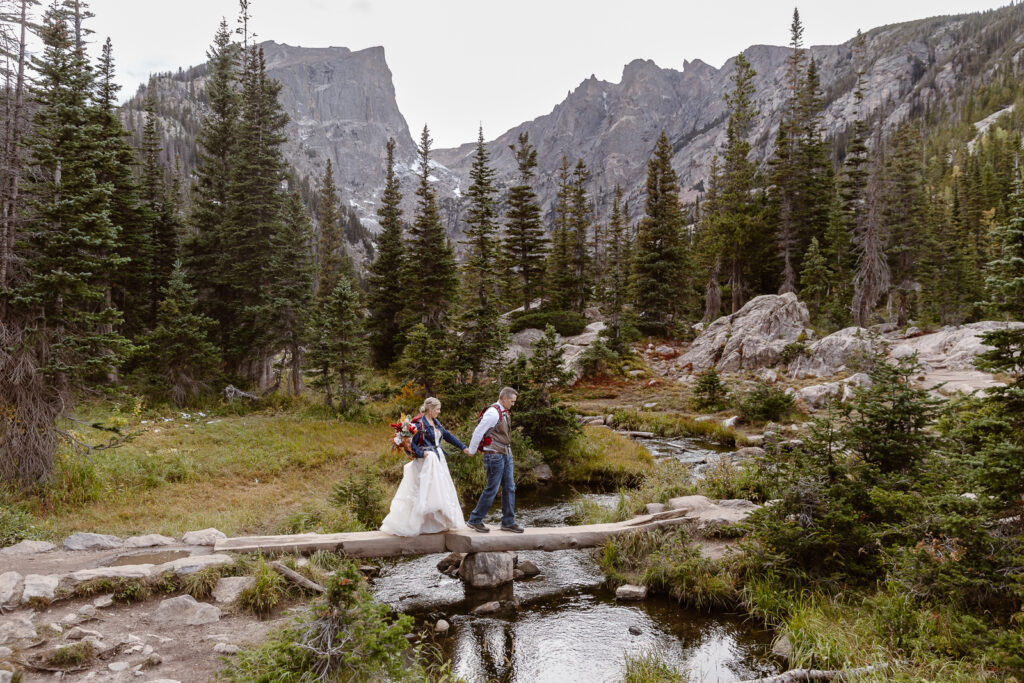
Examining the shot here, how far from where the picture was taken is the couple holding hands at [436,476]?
9.20 meters

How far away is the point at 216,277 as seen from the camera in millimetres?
26906

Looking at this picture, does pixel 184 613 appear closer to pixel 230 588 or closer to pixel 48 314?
pixel 230 588

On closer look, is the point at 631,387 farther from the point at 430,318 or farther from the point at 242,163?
the point at 242,163

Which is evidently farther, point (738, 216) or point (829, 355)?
point (738, 216)

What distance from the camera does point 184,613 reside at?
752 cm

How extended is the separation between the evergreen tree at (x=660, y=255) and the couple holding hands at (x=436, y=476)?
31.9m

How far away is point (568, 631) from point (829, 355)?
27109 mm

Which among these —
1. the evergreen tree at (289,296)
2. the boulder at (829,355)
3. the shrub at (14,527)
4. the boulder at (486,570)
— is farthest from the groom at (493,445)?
the boulder at (829,355)

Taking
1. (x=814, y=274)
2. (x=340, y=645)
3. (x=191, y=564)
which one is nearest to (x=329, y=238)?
(x=814, y=274)

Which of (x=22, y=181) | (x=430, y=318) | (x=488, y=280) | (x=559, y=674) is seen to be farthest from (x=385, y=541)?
(x=430, y=318)

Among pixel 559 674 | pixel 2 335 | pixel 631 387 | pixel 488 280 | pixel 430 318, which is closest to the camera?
pixel 559 674

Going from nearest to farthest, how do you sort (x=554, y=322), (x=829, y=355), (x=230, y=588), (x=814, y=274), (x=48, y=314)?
(x=230, y=588) → (x=48, y=314) → (x=829, y=355) → (x=814, y=274) → (x=554, y=322)

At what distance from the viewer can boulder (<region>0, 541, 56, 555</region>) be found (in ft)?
29.0

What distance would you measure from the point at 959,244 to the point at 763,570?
45852mm
